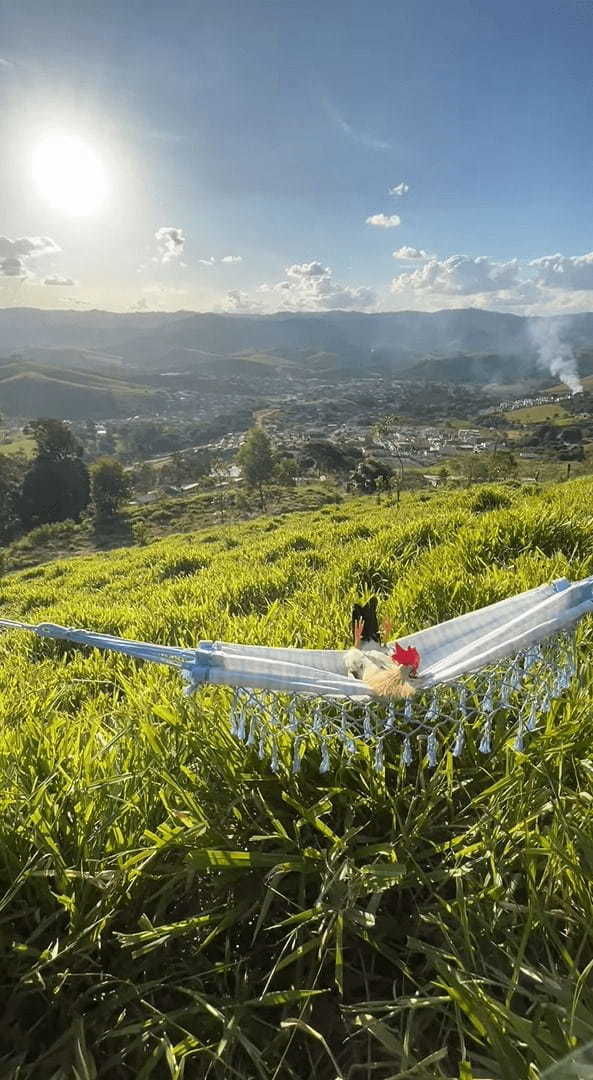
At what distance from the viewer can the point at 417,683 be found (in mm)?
1689

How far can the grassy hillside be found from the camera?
1119mm

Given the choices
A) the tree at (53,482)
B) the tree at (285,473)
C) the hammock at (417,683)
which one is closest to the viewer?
the hammock at (417,683)

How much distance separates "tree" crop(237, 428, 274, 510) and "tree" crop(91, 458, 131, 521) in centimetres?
2043

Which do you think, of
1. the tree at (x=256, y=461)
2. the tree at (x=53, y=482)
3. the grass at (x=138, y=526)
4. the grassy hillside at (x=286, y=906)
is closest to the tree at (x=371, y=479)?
the grass at (x=138, y=526)

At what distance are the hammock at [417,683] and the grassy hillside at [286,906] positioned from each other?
10cm

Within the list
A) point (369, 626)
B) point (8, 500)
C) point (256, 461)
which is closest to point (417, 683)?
point (369, 626)

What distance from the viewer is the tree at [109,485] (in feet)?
197

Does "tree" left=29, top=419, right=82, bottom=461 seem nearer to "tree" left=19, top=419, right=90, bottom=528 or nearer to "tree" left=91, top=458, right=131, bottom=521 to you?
"tree" left=19, top=419, right=90, bottom=528

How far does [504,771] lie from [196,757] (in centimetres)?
102

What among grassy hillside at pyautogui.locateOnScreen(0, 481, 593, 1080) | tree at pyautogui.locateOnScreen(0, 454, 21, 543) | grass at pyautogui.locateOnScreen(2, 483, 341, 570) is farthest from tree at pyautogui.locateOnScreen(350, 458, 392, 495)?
grassy hillside at pyautogui.locateOnScreen(0, 481, 593, 1080)

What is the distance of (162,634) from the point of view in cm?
364

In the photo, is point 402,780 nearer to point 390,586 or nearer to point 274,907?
point 274,907

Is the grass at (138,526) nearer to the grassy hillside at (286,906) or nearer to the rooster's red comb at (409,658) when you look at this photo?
the grassy hillside at (286,906)

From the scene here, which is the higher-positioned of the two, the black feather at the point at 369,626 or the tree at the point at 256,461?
the black feather at the point at 369,626
